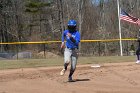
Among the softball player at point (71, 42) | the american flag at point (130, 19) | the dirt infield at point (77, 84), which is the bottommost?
the dirt infield at point (77, 84)

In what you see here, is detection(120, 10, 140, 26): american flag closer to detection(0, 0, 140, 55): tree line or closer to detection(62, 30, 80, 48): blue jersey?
detection(62, 30, 80, 48): blue jersey

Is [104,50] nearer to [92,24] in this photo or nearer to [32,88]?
[92,24]

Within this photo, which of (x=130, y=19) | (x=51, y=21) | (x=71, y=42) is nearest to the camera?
(x=71, y=42)

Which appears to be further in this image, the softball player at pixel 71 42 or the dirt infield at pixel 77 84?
the softball player at pixel 71 42

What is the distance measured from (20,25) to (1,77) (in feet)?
157

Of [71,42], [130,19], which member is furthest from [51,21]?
[71,42]

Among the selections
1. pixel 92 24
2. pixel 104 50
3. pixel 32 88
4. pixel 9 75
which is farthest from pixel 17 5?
pixel 32 88

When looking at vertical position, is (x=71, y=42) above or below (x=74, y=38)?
below

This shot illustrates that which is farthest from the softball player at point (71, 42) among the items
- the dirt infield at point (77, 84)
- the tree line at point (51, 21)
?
the tree line at point (51, 21)

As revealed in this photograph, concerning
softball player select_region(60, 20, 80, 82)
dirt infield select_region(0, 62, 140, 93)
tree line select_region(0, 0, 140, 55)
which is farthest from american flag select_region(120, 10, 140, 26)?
tree line select_region(0, 0, 140, 55)

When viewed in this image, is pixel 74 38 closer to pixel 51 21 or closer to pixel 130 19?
pixel 130 19

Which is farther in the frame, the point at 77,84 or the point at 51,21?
the point at 51,21

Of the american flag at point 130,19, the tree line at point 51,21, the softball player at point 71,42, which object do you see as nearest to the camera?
the softball player at point 71,42

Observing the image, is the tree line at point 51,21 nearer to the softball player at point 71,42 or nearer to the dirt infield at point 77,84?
the dirt infield at point 77,84
